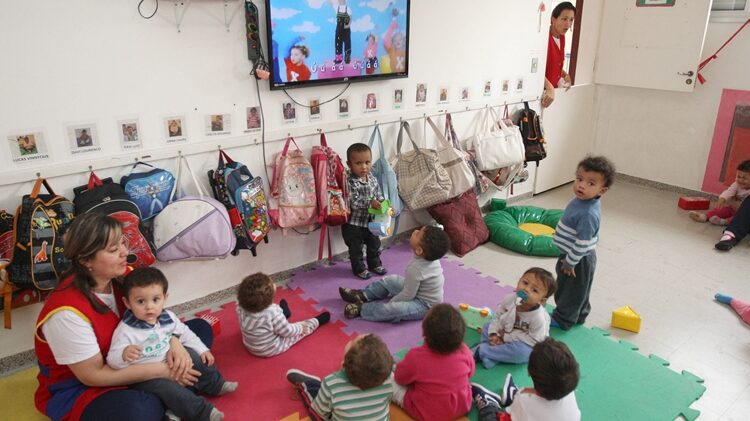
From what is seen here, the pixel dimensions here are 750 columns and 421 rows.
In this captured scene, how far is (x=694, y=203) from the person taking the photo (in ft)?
14.3

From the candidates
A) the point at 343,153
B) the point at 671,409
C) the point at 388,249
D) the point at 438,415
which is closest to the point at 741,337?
the point at 671,409

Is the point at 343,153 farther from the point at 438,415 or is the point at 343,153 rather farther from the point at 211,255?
the point at 438,415

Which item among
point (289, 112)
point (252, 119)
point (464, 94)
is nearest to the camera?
point (252, 119)

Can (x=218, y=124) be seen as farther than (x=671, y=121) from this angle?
No

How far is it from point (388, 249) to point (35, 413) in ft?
7.32

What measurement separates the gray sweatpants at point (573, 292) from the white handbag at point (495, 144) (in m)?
1.37

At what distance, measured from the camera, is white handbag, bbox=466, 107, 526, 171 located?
3.84 m

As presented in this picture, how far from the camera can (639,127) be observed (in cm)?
498

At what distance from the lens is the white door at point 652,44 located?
4277 millimetres

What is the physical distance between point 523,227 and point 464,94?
112 centimetres

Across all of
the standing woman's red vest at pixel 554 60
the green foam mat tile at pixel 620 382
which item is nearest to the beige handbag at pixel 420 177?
the green foam mat tile at pixel 620 382

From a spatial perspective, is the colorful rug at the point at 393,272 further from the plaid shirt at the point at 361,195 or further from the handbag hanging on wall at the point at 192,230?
the handbag hanging on wall at the point at 192,230

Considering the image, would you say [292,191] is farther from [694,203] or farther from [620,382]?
[694,203]

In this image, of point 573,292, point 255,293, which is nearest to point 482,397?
point 573,292
